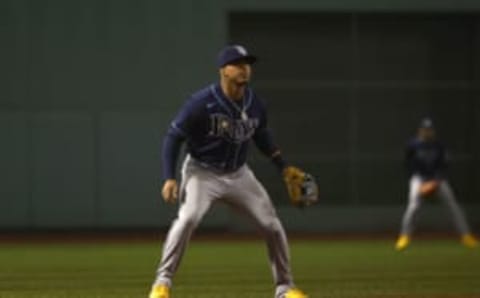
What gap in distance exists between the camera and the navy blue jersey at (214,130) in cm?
1041

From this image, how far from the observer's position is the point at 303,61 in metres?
27.2

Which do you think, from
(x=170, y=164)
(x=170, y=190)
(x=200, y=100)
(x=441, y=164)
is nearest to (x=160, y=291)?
(x=170, y=190)

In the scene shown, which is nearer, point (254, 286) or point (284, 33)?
point (254, 286)

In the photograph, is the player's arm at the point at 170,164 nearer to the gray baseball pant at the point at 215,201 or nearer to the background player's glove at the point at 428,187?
the gray baseball pant at the point at 215,201

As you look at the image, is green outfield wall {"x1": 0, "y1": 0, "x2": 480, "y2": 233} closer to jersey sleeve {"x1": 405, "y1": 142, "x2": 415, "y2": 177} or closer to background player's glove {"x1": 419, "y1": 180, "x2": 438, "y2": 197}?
jersey sleeve {"x1": 405, "y1": 142, "x2": 415, "y2": 177}

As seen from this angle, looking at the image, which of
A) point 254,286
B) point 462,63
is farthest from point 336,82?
point 254,286

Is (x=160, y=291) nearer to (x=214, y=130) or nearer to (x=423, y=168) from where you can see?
(x=214, y=130)

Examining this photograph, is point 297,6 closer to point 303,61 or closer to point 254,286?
point 303,61

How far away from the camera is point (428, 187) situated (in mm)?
21125

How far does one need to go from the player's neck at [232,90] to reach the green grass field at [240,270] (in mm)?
2588

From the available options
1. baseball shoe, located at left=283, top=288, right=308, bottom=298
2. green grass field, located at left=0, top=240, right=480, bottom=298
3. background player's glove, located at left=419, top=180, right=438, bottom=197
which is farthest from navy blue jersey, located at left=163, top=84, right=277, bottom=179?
background player's glove, located at left=419, top=180, right=438, bottom=197

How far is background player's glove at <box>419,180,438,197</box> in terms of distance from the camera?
69.2 ft

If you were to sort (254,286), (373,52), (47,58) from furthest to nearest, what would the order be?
(373,52), (47,58), (254,286)

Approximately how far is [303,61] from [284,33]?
2.52 ft
